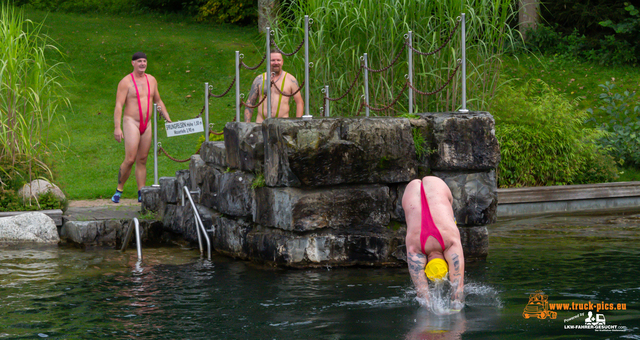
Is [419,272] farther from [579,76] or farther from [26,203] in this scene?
[579,76]

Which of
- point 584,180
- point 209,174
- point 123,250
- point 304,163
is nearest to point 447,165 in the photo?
point 304,163

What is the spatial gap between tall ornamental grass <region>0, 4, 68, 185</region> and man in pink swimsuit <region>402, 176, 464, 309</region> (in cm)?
445

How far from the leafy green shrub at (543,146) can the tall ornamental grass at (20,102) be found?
18.8ft

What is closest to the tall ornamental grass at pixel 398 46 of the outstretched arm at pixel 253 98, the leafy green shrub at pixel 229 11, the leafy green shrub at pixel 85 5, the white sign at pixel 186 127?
the outstretched arm at pixel 253 98

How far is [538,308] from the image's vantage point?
4.60m

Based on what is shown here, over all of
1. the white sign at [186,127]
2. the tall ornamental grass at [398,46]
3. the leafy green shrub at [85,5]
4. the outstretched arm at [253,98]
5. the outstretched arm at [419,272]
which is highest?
the leafy green shrub at [85,5]

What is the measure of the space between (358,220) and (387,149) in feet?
2.21

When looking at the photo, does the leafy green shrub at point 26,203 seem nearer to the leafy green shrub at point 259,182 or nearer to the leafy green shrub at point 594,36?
the leafy green shrub at point 259,182

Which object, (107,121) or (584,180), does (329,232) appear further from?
(107,121)

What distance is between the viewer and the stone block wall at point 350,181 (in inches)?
235

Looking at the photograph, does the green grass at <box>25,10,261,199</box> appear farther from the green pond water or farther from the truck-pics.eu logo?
the truck-pics.eu logo

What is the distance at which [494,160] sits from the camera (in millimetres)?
6383

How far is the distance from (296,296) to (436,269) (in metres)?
1.09

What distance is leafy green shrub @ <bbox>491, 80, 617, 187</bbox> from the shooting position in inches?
379
